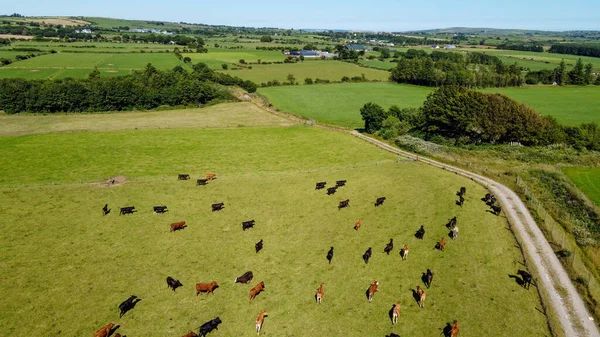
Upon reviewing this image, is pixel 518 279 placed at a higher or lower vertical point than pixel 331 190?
lower

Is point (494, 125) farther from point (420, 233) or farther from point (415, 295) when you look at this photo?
point (415, 295)

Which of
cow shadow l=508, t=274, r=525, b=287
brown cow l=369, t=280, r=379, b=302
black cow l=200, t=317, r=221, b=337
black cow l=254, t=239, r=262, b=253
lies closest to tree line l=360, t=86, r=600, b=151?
cow shadow l=508, t=274, r=525, b=287

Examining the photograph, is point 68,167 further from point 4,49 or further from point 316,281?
point 4,49

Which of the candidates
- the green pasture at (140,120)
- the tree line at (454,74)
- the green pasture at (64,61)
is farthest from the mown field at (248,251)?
the green pasture at (64,61)

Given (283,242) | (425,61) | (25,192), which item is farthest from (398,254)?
(425,61)

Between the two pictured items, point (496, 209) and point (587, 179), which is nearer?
point (496, 209)

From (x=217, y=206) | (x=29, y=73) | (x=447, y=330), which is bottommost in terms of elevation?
(x=447, y=330)

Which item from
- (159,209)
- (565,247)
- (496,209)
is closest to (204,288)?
(159,209)
